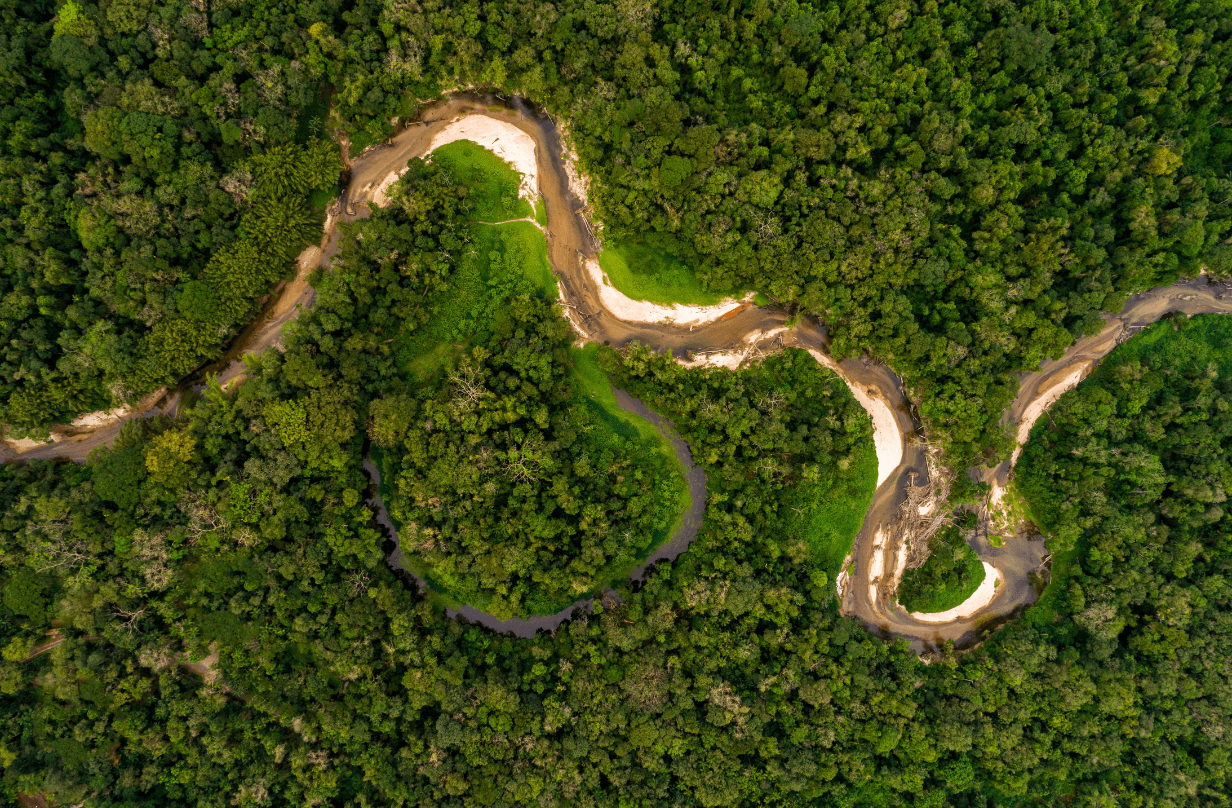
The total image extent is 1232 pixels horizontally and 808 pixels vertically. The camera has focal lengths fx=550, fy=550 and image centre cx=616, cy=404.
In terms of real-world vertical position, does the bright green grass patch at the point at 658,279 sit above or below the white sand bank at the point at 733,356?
above

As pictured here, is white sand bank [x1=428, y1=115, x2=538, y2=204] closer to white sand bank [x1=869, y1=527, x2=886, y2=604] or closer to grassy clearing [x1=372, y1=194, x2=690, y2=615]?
grassy clearing [x1=372, y1=194, x2=690, y2=615]

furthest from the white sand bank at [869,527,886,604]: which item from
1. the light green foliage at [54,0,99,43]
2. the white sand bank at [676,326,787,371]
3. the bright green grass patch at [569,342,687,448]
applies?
the light green foliage at [54,0,99,43]

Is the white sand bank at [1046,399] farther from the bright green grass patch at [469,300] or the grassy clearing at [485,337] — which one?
the bright green grass patch at [469,300]

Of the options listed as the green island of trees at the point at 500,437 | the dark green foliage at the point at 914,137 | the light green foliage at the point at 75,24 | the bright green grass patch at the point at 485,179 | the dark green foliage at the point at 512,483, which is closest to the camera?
the light green foliage at the point at 75,24

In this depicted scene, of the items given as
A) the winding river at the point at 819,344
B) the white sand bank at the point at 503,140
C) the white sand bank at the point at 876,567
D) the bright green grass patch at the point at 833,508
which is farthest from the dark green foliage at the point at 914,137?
the white sand bank at the point at 876,567

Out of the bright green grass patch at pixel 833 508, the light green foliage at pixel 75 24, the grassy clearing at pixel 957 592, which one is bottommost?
the grassy clearing at pixel 957 592

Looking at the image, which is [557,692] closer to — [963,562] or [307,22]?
[963,562]

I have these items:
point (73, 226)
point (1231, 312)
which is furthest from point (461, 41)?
point (1231, 312)
